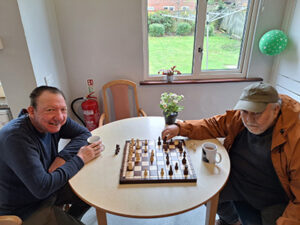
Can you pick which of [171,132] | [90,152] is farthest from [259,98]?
[90,152]

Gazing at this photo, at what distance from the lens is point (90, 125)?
260 centimetres

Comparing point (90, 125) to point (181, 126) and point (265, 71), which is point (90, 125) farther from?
point (265, 71)

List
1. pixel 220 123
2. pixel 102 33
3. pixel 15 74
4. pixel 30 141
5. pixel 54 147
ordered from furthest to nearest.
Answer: pixel 102 33 → pixel 15 74 → pixel 220 123 → pixel 54 147 → pixel 30 141

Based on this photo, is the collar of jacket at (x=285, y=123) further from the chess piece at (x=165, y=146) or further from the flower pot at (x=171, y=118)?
the flower pot at (x=171, y=118)

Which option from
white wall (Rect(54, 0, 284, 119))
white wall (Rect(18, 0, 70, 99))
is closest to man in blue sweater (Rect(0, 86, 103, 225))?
white wall (Rect(18, 0, 70, 99))

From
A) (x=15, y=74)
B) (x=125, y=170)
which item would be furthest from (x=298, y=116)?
(x=15, y=74)

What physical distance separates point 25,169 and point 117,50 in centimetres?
180

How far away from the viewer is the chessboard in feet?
3.87

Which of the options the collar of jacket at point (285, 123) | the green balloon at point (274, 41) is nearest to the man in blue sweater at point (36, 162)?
the collar of jacket at point (285, 123)

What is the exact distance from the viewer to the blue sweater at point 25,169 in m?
1.09

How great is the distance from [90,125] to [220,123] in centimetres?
163

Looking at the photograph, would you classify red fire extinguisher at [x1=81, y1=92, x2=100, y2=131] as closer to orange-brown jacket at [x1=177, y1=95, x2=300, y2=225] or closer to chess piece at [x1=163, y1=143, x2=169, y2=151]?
chess piece at [x1=163, y1=143, x2=169, y2=151]

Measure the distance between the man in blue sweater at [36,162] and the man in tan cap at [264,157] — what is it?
3.10ft

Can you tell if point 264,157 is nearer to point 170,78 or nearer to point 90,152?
point 90,152
